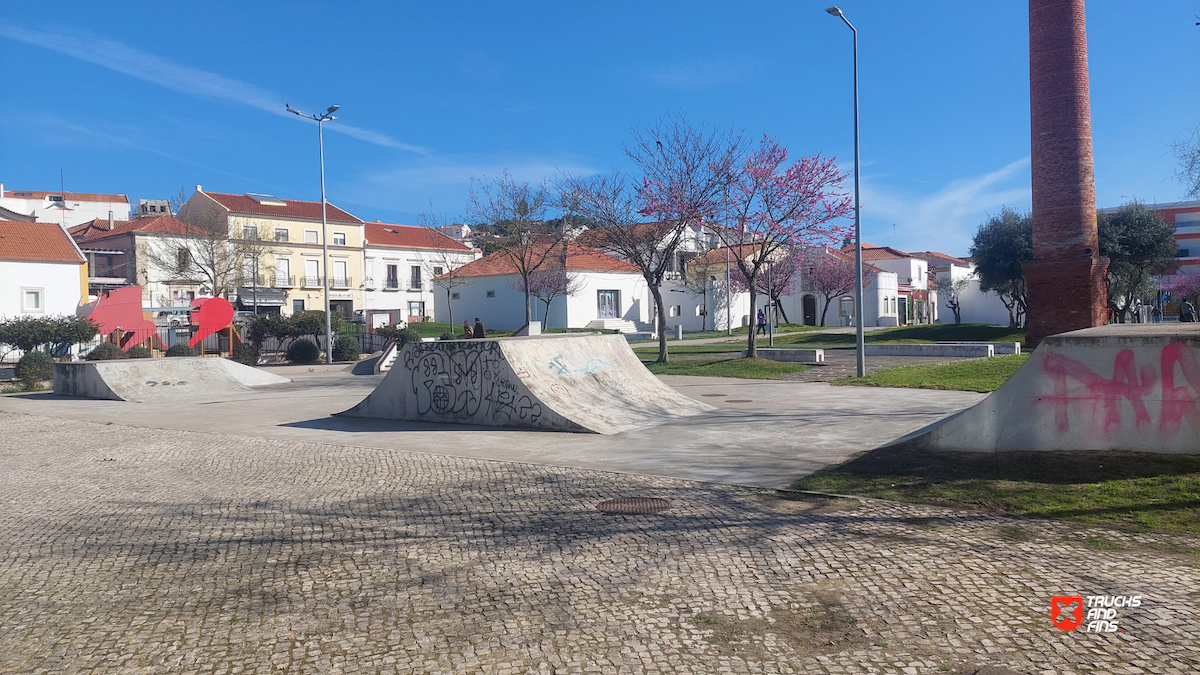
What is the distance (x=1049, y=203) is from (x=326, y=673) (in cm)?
2697

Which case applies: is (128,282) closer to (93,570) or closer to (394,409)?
(394,409)

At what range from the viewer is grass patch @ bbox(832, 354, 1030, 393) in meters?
16.1

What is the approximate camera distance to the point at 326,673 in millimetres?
3482

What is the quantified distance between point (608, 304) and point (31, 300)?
107 ft

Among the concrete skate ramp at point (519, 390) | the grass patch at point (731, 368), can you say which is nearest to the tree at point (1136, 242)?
the grass patch at point (731, 368)

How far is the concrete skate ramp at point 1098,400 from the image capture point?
701cm

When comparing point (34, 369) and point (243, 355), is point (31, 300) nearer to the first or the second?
point (243, 355)

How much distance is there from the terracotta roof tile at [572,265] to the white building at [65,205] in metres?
31.6

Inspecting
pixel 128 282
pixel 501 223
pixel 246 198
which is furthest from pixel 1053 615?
pixel 246 198

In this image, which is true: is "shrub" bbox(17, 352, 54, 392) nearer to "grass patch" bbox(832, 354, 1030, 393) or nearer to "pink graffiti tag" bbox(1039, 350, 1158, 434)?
"grass patch" bbox(832, 354, 1030, 393)

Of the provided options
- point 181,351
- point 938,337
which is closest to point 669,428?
point 181,351

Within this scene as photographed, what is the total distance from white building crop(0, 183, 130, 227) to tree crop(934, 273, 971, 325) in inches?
2683

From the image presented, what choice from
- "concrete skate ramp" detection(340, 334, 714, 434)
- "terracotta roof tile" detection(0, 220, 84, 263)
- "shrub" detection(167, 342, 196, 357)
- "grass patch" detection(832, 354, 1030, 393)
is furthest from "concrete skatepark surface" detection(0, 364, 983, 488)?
"terracotta roof tile" detection(0, 220, 84, 263)

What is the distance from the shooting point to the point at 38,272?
4019 centimetres
